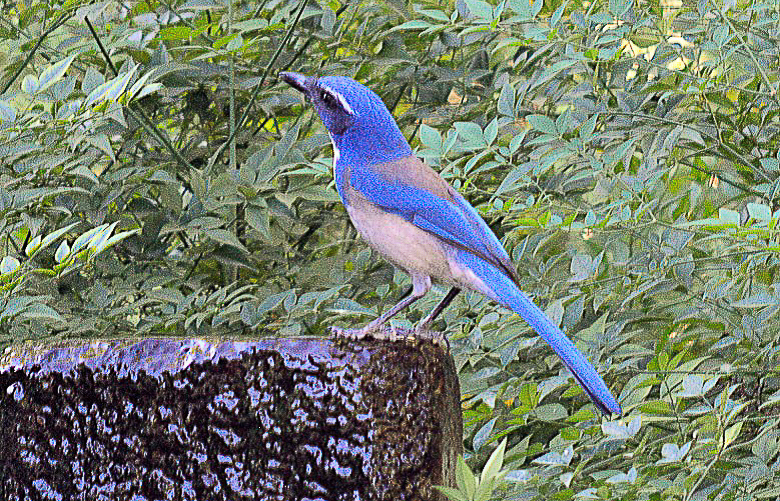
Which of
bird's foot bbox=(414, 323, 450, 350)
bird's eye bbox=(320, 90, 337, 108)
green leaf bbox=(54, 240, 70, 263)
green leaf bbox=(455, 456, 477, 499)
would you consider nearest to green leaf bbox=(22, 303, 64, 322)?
green leaf bbox=(54, 240, 70, 263)

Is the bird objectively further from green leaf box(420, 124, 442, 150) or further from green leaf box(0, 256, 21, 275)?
green leaf box(0, 256, 21, 275)

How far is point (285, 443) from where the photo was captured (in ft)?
5.70

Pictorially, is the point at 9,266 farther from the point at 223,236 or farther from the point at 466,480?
the point at 466,480

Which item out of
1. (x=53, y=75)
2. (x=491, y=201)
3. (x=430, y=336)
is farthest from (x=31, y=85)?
(x=430, y=336)

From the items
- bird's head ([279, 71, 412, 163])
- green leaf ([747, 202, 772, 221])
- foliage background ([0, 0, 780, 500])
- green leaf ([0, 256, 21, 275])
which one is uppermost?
bird's head ([279, 71, 412, 163])

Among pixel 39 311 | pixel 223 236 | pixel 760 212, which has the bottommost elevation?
pixel 223 236

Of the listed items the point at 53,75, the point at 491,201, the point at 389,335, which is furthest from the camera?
the point at 491,201

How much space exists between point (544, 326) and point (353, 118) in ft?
1.99

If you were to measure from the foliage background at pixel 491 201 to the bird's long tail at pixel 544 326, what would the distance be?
111mm

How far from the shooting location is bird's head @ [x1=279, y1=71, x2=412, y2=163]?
87.6 inches

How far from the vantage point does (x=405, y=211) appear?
2141 millimetres

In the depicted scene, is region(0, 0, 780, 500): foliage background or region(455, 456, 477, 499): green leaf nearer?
region(455, 456, 477, 499): green leaf

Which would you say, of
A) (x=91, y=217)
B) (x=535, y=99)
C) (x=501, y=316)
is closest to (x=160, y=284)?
(x=91, y=217)

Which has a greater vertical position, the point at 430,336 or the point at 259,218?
the point at 430,336
